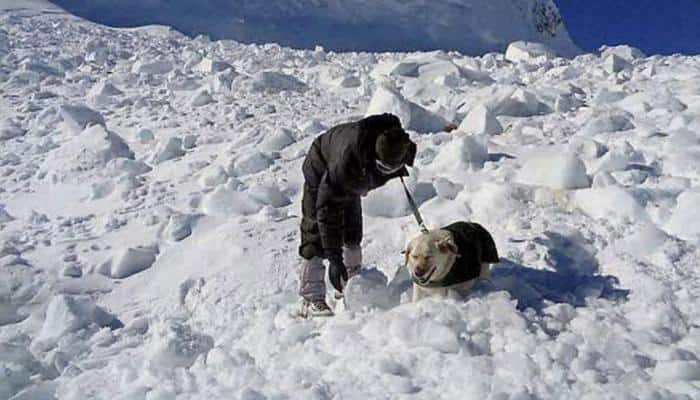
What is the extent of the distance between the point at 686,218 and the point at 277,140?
3184 mm

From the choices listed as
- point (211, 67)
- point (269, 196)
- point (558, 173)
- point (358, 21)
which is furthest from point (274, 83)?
point (358, 21)

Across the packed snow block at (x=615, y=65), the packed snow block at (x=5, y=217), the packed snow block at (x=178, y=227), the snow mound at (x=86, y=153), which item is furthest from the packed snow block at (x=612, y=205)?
the packed snow block at (x=615, y=65)

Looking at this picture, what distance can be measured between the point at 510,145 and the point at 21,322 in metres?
3.43

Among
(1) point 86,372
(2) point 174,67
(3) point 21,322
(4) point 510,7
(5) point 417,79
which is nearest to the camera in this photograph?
(1) point 86,372

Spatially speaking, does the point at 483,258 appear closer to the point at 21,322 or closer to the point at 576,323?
the point at 576,323

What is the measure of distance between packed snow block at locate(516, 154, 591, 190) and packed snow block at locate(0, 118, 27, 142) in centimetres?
514

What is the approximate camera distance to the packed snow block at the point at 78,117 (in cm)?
686

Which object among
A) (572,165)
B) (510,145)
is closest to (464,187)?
(572,165)

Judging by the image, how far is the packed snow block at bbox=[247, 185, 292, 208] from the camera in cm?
455

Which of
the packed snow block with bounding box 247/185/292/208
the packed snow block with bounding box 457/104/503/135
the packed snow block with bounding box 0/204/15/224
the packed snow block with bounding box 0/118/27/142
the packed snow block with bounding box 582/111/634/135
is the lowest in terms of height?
the packed snow block with bounding box 0/118/27/142

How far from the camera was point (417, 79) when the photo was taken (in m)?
8.30

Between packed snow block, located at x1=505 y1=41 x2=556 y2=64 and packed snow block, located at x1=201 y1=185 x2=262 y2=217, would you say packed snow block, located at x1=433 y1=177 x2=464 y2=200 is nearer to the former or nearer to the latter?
packed snow block, located at x1=201 y1=185 x2=262 y2=217

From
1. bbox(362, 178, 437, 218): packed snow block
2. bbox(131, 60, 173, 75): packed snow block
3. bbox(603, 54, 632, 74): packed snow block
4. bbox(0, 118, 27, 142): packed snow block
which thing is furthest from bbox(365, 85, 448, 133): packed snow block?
bbox(131, 60, 173, 75): packed snow block

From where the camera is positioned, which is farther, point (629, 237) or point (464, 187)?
point (464, 187)
